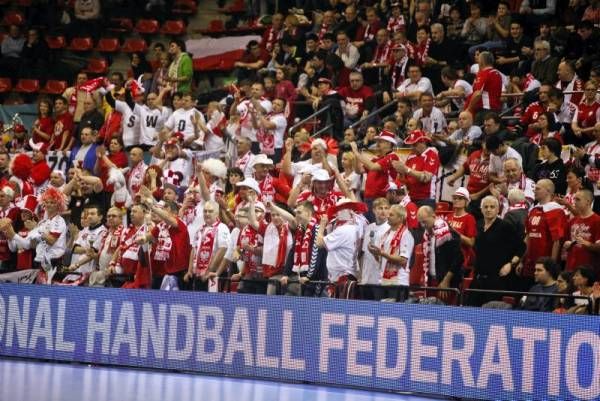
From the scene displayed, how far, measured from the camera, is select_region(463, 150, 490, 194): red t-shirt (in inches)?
599

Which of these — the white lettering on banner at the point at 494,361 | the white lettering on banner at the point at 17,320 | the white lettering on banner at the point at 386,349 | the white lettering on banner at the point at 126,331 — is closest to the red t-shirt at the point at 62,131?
the white lettering on banner at the point at 17,320

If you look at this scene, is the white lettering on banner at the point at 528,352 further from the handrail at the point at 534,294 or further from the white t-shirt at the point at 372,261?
the white t-shirt at the point at 372,261

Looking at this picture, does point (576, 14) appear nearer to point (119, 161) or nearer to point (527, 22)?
point (527, 22)

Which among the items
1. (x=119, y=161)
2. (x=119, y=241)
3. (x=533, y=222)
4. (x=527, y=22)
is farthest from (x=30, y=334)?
(x=527, y=22)

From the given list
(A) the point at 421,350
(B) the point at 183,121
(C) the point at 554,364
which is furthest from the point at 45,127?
(C) the point at 554,364

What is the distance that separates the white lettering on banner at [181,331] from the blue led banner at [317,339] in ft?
0.04

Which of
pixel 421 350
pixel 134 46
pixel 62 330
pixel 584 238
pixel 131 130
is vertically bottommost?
pixel 62 330

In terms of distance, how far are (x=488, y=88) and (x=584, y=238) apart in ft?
14.1

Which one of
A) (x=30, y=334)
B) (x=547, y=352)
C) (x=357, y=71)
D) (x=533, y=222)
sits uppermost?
(x=357, y=71)

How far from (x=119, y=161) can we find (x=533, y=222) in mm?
8229

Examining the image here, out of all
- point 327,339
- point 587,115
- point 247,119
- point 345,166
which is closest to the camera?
point 327,339

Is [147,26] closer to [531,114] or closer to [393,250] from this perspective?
[531,114]

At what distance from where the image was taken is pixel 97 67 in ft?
84.3

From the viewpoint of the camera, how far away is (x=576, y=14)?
751 inches
